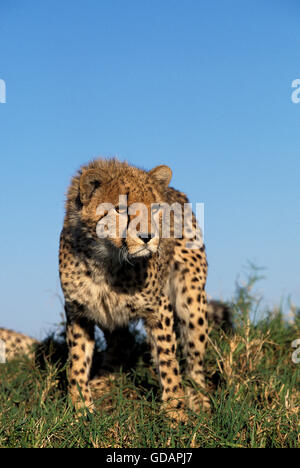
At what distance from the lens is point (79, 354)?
143 inches

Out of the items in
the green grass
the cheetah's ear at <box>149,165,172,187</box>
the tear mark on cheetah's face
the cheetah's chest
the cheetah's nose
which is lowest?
the green grass

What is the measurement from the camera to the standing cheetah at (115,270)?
10.3ft

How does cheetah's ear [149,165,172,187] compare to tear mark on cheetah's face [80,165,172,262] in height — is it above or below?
above

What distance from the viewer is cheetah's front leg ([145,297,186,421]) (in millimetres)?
3523

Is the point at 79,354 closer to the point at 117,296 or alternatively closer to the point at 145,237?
the point at 117,296

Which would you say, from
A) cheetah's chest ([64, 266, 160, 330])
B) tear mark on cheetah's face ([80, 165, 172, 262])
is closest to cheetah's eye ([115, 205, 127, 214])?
tear mark on cheetah's face ([80, 165, 172, 262])

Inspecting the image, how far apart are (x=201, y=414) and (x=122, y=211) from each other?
45.0 inches

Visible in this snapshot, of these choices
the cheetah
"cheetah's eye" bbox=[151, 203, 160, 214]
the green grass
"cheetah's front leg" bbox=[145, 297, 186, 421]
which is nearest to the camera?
the green grass

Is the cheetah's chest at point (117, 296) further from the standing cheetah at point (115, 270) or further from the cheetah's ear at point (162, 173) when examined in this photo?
the cheetah's ear at point (162, 173)

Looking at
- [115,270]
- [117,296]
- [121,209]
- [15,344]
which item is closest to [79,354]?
[117,296]

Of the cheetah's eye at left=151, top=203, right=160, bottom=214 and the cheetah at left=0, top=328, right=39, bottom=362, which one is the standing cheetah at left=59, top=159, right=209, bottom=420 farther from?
the cheetah at left=0, top=328, right=39, bottom=362

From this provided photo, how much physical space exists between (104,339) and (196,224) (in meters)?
1.21
